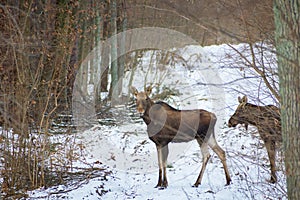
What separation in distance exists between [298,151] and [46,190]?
5463 mm

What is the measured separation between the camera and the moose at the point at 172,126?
8.51 metres

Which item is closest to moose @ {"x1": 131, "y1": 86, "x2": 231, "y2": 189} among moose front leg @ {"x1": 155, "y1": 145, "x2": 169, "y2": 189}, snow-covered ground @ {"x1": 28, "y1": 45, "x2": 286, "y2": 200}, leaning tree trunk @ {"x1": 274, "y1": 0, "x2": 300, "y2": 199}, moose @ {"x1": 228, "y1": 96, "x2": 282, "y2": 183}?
moose front leg @ {"x1": 155, "y1": 145, "x2": 169, "y2": 189}

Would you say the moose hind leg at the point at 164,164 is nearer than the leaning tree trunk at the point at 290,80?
No

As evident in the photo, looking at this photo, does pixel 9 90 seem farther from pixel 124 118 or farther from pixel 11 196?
pixel 124 118

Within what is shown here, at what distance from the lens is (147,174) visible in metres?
9.24

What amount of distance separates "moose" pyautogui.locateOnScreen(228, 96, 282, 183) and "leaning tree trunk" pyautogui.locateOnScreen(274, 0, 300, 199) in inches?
63.1

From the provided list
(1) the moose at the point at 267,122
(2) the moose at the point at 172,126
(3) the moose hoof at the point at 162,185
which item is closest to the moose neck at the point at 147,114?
(2) the moose at the point at 172,126

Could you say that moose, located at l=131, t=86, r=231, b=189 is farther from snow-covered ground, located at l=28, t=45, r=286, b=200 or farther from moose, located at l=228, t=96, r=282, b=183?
moose, located at l=228, t=96, r=282, b=183

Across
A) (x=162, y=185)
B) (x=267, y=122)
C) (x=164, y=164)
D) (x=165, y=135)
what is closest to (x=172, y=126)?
(x=165, y=135)

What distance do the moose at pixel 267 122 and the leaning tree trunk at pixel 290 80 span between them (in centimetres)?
160

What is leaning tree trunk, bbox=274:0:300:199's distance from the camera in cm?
344

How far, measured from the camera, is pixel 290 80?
11.6 ft

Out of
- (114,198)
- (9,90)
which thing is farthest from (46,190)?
(9,90)

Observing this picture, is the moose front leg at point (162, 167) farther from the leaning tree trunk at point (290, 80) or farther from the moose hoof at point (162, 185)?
the leaning tree trunk at point (290, 80)
